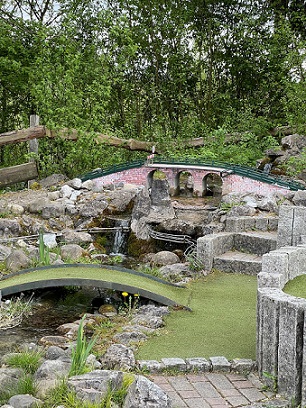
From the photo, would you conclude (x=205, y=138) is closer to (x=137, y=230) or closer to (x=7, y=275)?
(x=137, y=230)

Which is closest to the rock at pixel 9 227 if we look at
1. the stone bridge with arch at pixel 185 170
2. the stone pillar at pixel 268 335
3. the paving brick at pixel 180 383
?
the stone bridge with arch at pixel 185 170

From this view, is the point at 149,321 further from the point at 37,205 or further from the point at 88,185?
the point at 88,185

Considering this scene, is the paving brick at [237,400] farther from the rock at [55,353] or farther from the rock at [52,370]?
the rock at [55,353]

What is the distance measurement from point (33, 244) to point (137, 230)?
116 inches

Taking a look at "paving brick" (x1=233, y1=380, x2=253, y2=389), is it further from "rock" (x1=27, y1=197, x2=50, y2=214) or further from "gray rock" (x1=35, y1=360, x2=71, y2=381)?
"rock" (x1=27, y1=197, x2=50, y2=214)

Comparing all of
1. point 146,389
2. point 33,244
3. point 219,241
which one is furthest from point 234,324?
point 33,244

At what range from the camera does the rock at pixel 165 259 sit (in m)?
13.3

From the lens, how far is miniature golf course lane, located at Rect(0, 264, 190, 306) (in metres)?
9.59

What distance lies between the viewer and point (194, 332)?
26.2 ft

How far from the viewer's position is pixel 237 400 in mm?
6031

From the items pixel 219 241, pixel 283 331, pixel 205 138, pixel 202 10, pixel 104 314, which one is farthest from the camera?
pixel 202 10

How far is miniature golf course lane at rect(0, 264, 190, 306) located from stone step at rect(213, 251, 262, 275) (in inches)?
65.9

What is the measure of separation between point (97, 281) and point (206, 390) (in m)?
3.93

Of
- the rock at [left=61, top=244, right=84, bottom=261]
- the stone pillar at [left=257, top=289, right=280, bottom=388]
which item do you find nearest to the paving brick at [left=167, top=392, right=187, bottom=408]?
the stone pillar at [left=257, top=289, right=280, bottom=388]
